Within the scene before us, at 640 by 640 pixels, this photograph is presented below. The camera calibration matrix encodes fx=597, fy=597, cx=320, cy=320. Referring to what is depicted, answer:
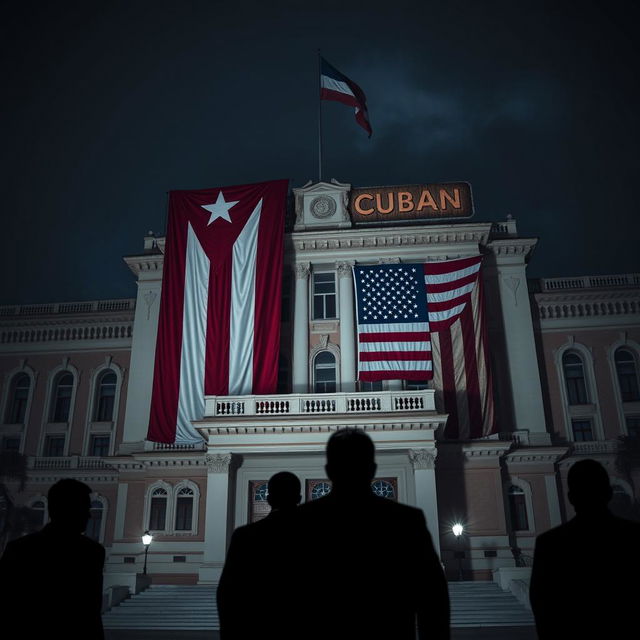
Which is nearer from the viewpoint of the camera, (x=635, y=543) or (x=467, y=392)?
(x=635, y=543)

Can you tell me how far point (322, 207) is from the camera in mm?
30391

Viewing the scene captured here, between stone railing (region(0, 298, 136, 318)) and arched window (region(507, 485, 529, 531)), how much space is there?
2194cm

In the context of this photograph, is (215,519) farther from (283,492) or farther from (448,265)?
(283,492)

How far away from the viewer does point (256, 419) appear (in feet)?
75.9

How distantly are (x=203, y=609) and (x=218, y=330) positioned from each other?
11366mm

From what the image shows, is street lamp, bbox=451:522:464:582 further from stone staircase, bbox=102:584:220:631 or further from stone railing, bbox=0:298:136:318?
stone railing, bbox=0:298:136:318

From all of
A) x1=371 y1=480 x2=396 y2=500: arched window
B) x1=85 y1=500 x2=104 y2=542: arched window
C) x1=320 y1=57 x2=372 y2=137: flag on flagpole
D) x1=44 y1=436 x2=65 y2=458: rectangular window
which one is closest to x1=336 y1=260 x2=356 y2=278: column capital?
x1=320 y1=57 x2=372 y2=137: flag on flagpole

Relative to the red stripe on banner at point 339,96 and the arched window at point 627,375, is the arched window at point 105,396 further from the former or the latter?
the arched window at point 627,375

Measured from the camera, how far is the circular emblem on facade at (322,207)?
30.3 meters

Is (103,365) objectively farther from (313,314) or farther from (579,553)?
(579,553)

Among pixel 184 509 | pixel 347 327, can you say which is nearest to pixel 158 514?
pixel 184 509

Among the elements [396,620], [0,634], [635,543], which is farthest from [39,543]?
[635,543]

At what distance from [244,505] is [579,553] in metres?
22.4

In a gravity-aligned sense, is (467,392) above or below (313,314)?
below
